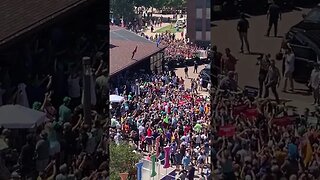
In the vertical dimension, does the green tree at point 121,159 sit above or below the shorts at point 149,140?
above

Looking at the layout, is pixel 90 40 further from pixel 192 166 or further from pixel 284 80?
pixel 192 166

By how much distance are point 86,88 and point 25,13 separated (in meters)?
1.27

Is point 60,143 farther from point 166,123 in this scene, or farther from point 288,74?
point 166,123

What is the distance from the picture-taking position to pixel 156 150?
20906 millimetres

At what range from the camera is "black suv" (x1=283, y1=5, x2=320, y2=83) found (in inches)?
313

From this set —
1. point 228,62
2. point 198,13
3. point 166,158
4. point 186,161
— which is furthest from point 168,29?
point 228,62

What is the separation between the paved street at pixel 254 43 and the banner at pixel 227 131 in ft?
1.67

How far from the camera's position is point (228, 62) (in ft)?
28.0

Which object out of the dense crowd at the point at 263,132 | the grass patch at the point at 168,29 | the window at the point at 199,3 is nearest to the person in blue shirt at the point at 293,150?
the dense crowd at the point at 263,132

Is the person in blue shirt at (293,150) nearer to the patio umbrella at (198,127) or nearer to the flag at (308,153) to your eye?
the flag at (308,153)

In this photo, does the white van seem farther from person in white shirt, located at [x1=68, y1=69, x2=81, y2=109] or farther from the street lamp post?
person in white shirt, located at [x1=68, y1=69, x2=81, y2=109]

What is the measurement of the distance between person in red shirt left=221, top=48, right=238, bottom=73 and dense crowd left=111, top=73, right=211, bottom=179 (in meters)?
7.97

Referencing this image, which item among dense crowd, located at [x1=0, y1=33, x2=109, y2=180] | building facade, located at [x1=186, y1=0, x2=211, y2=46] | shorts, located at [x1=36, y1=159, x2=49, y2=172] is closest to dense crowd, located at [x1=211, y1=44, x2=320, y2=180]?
dense crowd, located at [x1=0, y1=33, x2=109, y2=180]

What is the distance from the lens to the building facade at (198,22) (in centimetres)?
5097
